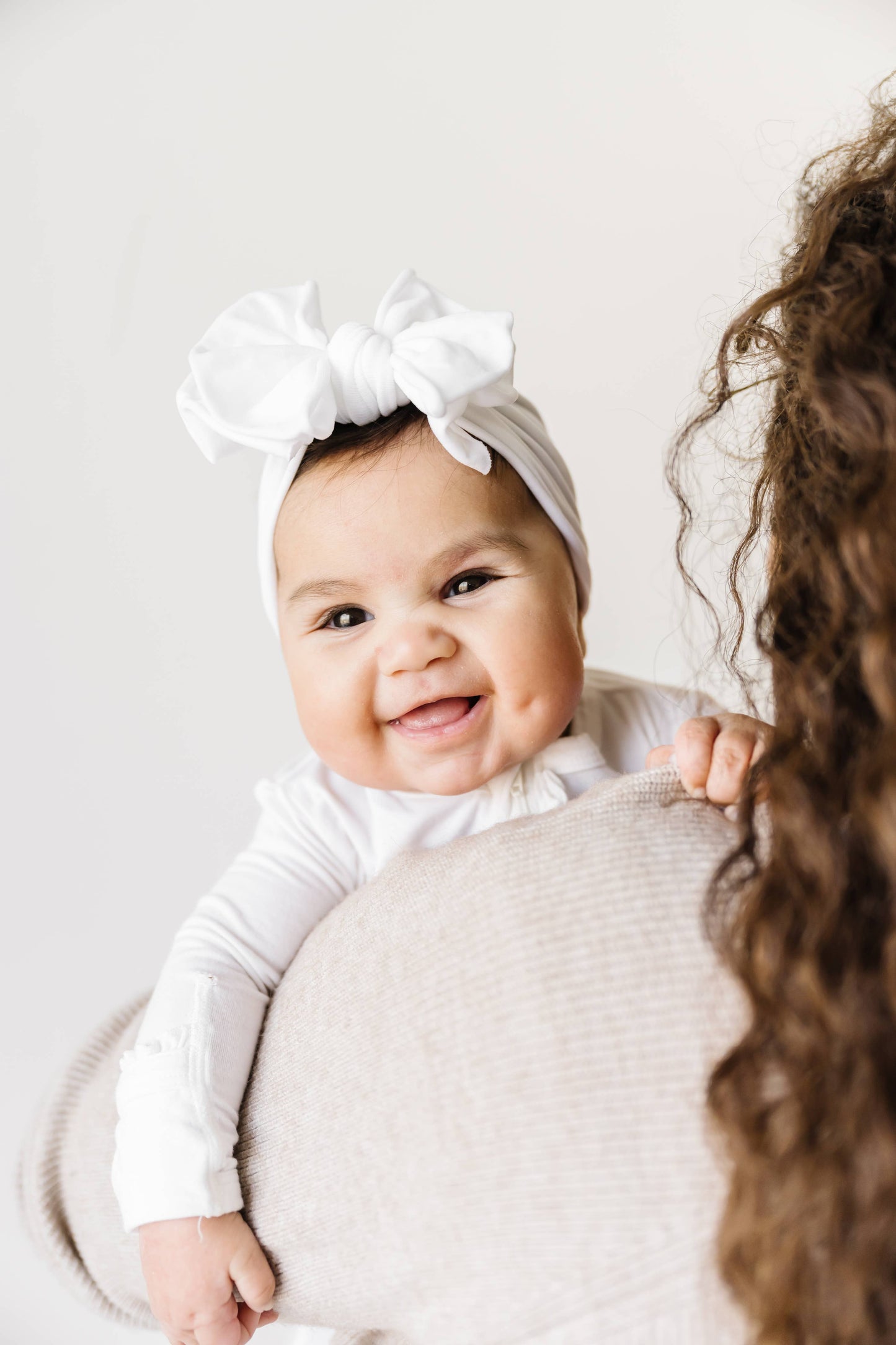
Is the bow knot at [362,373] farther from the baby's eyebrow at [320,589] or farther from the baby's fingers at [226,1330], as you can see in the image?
the baby's fingers at [226,1330]

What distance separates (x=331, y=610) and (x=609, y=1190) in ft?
2.08

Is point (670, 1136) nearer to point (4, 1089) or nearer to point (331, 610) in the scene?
point (331, 610)

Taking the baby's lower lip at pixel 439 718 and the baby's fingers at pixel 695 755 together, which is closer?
the baby's fingers at pixel 695 755

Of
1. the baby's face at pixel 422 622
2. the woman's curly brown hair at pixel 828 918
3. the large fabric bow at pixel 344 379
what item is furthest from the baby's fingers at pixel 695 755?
the large fabric bow at pixel 344 379

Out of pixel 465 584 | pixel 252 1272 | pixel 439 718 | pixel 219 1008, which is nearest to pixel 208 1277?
pixel 252 1272

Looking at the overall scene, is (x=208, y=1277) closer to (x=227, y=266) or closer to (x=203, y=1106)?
(x=203, y=1106)

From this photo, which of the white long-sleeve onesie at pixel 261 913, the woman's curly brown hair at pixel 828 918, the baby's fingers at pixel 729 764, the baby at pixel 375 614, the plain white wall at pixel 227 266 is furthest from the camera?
the plain white wall at pixel 227 266

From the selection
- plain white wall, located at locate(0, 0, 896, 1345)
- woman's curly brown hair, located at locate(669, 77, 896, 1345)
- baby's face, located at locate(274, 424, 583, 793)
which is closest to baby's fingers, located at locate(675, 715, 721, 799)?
woman's curly brown hair, located at locate(669, 77, 896, 1345)

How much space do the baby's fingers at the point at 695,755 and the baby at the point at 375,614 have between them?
16 centimetres

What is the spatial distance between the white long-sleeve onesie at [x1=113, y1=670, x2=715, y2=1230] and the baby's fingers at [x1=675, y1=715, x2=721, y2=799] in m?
0.35

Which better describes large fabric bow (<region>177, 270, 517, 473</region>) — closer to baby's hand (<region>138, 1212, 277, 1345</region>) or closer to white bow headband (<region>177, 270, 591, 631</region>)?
white bow headband (<region>177, 270, 591, 631</region>)

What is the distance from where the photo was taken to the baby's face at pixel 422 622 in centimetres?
107

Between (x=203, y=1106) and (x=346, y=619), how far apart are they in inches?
18.4

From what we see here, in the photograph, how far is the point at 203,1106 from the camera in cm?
91
